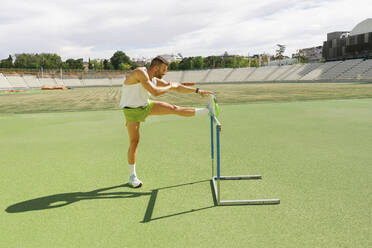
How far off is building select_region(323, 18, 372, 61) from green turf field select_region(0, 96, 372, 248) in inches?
2824

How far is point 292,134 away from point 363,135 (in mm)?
2013

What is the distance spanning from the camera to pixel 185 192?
4441 mm

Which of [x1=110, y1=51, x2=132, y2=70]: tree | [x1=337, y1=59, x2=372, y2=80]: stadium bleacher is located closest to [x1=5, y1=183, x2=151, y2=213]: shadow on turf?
[x1=337, y1=59, x2=372, y2=80]: stadium bleacher

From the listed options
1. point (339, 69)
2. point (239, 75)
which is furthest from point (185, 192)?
point (239, 75)

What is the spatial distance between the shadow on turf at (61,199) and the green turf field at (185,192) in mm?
15

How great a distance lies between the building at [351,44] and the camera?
65938 millimetres

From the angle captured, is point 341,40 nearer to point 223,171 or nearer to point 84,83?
point 84,83

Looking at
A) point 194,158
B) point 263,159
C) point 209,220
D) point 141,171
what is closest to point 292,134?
point 263,159

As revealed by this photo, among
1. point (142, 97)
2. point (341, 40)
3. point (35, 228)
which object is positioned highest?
point (341, 40)

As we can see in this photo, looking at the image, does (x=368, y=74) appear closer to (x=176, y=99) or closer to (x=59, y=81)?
(x=176, y=99)

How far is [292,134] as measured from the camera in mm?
8570

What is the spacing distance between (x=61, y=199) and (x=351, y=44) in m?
82.3

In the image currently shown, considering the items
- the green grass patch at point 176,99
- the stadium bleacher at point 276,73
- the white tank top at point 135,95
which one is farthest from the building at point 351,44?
the white tank top at point 135,95

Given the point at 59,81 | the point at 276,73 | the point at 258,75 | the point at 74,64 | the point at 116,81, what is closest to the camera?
the point at 276,73
